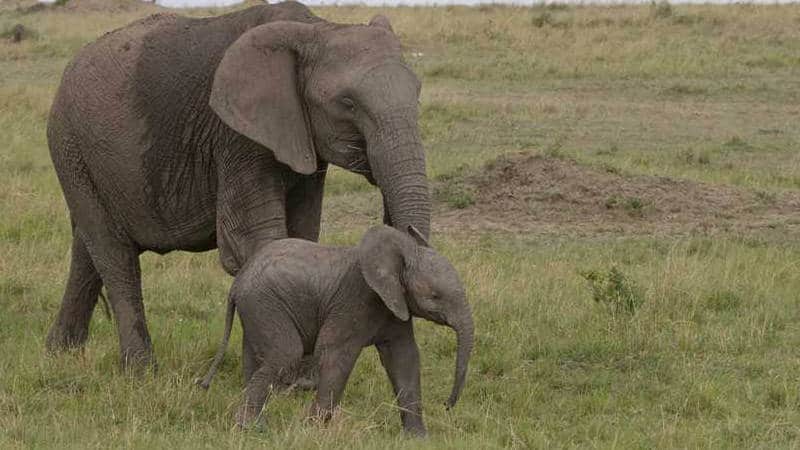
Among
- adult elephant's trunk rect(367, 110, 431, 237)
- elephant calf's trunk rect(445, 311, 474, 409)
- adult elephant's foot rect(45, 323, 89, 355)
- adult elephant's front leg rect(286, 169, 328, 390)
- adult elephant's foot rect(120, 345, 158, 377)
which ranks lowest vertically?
adult elephant's foot rect(45, 323, 89, 355)

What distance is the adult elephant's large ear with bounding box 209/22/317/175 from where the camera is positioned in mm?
6609

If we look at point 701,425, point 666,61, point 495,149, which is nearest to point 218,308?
point 701,425

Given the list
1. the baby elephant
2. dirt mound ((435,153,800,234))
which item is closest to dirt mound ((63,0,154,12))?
dirt mound ((435,153,800,234))

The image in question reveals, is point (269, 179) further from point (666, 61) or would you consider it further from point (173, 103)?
point (666, 61)

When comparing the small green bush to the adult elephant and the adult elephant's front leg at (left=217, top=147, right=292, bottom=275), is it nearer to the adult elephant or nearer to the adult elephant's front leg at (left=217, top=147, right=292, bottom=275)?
the adult elephant

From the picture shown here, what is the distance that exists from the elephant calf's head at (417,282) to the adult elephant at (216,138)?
190mm

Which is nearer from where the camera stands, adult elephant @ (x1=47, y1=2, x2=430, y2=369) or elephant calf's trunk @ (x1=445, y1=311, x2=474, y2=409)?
elephant calf's trunk @ (x1=445, y1=311, x2=474, y2=409)

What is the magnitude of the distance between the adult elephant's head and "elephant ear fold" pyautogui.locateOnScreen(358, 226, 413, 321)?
0.72ft

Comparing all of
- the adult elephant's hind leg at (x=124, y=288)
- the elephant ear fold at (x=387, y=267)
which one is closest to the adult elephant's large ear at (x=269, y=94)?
the elephant ear fold at (x=387, y=267)

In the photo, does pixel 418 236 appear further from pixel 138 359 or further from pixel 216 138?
pixel 138 359

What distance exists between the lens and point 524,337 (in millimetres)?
8195

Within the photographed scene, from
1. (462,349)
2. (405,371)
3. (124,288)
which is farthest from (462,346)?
(124,288)

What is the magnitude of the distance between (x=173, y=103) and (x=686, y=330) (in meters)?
3.24

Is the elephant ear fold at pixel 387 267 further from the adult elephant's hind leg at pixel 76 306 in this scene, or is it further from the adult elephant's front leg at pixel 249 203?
the adult elephant's hind leg at pixel 76 306
